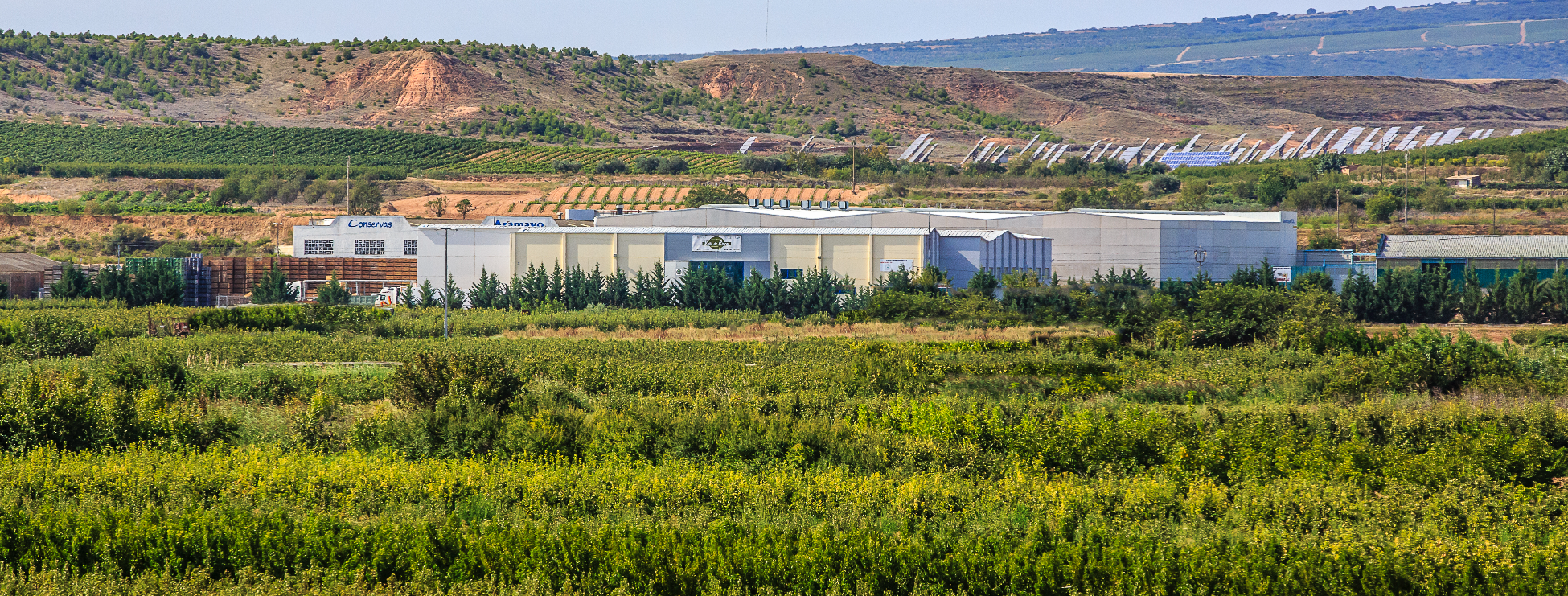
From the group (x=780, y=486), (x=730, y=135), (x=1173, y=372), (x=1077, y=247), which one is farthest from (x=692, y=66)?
(x=780, y=486)

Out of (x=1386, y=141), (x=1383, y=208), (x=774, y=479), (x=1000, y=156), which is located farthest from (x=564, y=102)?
(x=774, y=479)

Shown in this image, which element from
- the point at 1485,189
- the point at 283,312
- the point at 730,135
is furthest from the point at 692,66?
the point at 283,312

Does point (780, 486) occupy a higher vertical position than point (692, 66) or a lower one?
lower

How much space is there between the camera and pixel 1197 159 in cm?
10088

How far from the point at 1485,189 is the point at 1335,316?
50.9 meters

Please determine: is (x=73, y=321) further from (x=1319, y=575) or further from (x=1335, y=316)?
(x=1335, y=316)

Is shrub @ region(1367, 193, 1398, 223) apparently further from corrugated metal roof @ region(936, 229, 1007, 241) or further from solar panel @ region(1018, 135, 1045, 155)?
→ solar panel @ region(1018, 135, 1045, 155)

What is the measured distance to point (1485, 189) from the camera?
75750mm

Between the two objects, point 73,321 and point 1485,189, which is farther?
point 1485,189

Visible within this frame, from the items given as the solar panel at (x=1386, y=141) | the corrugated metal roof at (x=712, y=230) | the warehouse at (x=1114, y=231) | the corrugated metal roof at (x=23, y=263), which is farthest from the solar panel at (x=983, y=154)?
the corrugated metal roof at (x=23, y=263)

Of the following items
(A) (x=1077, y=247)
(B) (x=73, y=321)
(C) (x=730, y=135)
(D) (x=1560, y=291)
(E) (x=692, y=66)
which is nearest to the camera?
(B) (x=73, y=321)

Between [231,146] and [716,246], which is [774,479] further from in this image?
[231,146]

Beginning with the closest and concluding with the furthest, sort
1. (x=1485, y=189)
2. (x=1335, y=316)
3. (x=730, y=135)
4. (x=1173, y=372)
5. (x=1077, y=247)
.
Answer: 1. (x=1173, y=372)
2. (x=1335, y=316)
3. (x=1077, y=247)
4. (x=1485, y=189)
5. (x=730, y=135)

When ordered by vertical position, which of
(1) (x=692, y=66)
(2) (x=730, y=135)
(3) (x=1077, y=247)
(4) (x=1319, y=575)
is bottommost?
(4) (x=1319, y=575)
